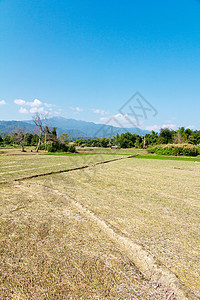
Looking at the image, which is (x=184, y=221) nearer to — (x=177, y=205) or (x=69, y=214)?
(x=177, y=205)

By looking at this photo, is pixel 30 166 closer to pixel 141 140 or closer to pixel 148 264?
pixel 148 264

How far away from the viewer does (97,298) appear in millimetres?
1998

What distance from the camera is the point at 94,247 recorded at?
9.77 ft

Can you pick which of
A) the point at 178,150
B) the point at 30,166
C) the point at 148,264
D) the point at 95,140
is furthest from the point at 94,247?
the point at 95,140

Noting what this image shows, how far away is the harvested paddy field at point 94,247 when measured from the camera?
7.00 feet

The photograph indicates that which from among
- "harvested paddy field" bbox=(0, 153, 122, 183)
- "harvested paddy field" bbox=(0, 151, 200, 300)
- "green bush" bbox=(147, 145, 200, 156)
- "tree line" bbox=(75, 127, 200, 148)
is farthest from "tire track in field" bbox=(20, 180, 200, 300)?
"tree line" bbox=(75, 127, 200, 148)

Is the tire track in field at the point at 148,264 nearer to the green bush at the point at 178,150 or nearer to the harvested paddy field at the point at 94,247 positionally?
the harvested paddy field at the point at 94,247

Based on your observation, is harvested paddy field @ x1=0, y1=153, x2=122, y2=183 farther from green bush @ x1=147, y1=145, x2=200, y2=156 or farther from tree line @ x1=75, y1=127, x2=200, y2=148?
tree line @ x1=75, y1=127, x2=200, y2=148

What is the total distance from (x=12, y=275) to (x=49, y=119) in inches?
1532

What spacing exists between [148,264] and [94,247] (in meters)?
0.95

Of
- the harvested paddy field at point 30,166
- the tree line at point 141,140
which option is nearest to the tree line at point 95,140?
the tree line at point 141,140

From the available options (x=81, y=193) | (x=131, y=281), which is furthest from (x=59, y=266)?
(x=81, y=193)

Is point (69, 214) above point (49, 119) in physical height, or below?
below

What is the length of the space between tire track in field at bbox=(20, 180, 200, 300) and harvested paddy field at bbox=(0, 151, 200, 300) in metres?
0.02
